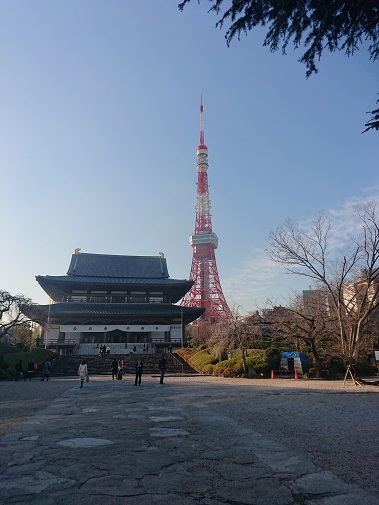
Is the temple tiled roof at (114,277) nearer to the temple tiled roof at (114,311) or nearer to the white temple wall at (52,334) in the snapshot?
the temple tiled roof at (114,311)

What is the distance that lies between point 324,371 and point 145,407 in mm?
15428

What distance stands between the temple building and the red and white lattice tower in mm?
13553

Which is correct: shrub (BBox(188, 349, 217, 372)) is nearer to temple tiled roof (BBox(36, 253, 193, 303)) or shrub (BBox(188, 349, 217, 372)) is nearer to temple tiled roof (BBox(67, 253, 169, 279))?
temple tiled roof (BBox(36, 253, 193, 303))

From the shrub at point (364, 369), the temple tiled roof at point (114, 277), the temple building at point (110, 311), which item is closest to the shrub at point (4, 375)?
the temple building at point (110, 311)

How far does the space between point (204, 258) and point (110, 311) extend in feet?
94.0

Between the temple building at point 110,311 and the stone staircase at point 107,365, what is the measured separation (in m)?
5.48

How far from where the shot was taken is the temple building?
3959cm

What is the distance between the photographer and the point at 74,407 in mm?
9180

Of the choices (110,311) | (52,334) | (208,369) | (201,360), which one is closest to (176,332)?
(110,311)

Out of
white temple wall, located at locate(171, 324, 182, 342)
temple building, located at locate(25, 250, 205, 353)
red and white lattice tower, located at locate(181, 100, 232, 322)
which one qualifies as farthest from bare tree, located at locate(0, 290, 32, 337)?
red and white lattice tower, located at locate(181, 100, 232, 322)

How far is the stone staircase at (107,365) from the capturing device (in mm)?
27328

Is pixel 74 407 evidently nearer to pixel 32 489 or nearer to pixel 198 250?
pixel 32 489

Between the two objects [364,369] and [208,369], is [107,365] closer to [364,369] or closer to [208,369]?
[208,369]

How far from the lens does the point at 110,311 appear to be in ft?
133
